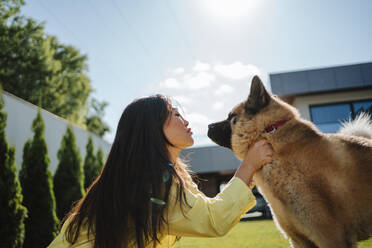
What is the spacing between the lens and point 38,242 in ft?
26.3

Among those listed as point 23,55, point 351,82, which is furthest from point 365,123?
point 23,55

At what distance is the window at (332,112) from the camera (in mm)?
13070

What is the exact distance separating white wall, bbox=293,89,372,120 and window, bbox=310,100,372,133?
228mm

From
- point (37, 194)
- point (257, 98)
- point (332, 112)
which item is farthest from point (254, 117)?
point (332, 112)

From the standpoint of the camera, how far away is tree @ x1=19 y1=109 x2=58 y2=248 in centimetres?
816

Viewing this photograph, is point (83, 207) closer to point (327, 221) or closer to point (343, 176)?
point (327, 221)

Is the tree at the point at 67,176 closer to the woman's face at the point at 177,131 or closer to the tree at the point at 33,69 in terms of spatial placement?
the woman's face at the point at 177,131

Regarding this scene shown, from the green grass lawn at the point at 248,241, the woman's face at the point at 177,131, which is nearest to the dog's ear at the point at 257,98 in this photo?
the woman's face at the point at 177,131

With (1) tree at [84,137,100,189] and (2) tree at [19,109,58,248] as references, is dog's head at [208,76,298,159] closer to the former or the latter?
(2) tree at [19,109,58,248]

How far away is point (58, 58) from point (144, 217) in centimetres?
3247

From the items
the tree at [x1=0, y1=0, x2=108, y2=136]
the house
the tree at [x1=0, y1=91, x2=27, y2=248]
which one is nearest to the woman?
the tree at [x1=0, y1=91, x2=27, y2=248]

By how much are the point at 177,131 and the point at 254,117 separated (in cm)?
74

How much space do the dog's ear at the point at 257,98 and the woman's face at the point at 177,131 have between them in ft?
2.07

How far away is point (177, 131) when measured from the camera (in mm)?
2285
